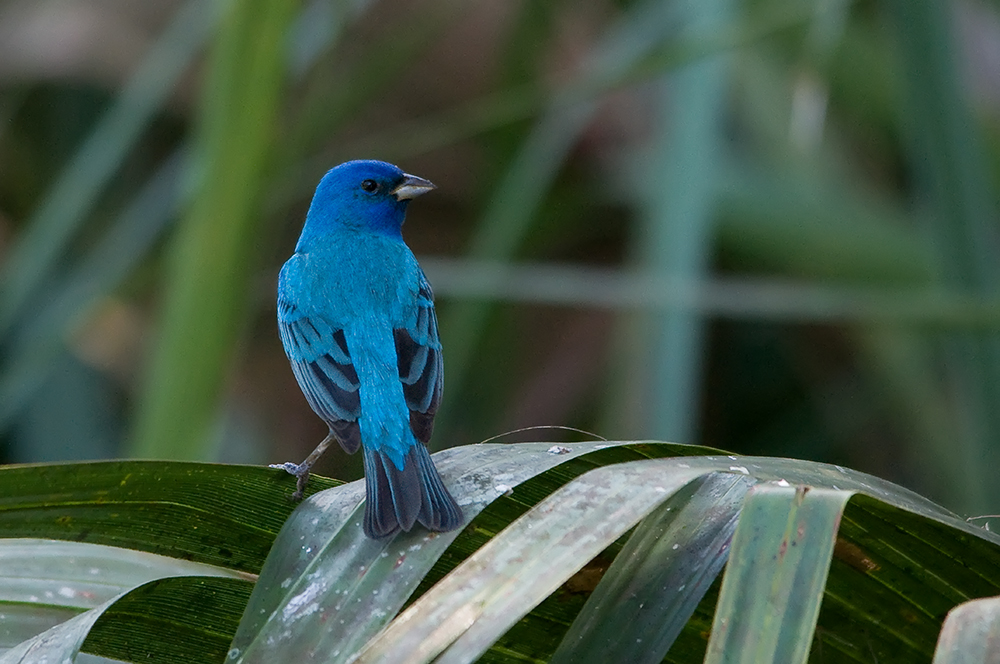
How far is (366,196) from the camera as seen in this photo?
317cm

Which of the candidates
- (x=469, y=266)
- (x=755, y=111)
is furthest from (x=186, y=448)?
(x=755, y=111)

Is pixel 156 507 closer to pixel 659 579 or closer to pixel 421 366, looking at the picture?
pixel 659 579

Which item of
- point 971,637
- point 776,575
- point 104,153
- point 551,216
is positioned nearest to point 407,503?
point 776,575

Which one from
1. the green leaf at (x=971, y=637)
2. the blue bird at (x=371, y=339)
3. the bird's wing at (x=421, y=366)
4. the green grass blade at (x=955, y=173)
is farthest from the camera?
the green grass blade at (x=955, y=173)

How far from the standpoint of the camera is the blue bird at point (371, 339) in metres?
1.62

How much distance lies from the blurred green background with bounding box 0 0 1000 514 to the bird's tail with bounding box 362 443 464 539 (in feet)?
3.07

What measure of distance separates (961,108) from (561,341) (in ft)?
10.7

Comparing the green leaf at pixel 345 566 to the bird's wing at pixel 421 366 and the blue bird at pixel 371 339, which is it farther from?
the bird's wing at pixel 421 366

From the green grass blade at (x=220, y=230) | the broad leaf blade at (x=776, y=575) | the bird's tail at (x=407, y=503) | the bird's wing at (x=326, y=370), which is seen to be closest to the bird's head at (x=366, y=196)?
the bird's wing at (x=326, y=370)

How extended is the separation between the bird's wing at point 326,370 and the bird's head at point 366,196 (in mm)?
525

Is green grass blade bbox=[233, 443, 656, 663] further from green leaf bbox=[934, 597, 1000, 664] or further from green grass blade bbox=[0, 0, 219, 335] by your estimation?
green grass blade bbox=[0, 0, 219, 335]

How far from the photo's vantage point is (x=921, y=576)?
4.27 feet

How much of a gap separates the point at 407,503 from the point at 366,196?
6.02 feet

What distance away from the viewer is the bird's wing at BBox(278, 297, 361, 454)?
2.17m
